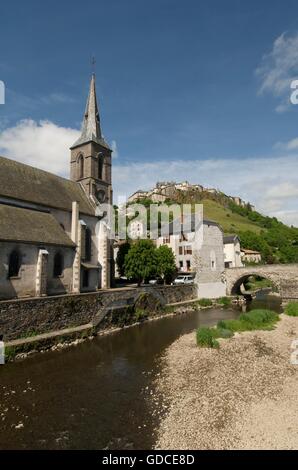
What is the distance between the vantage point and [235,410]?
11445 millimetres

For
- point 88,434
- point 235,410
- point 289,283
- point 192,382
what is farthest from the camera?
point 289,283

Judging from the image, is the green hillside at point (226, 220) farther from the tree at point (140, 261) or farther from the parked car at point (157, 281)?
the tree at point (140, 261)

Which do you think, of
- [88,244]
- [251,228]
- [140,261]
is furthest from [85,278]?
[251,228]

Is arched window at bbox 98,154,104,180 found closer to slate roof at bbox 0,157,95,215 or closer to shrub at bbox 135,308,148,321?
slate roof at bbox 0,157,95,215

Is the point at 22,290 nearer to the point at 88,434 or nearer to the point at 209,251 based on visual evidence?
the point at 88,434

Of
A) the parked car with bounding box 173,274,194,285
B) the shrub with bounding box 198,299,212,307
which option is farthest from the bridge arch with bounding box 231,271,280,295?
the shrub with bounding box 198,299,212,307

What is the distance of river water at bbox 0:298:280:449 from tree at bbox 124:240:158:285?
15655 millimetres

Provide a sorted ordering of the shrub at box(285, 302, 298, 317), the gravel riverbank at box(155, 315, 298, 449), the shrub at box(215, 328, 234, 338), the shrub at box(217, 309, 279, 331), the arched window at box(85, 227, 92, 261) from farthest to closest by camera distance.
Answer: the arched window at box(85, 227, 92, 261) < the shrub at box(285, 302, 298, 317) < the shrub at box(217, 309, 279, 331) < the shrub at box(215, 328, 234, 338) < the gravel riverbank at box(155, 315, 298, 449)

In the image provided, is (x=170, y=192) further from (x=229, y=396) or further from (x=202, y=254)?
(x=229, y=396)

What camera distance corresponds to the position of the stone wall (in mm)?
19094

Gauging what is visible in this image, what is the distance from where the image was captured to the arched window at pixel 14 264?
21859 millimetres

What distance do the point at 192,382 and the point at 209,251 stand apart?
32420 mm

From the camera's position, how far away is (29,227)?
79.3ft
